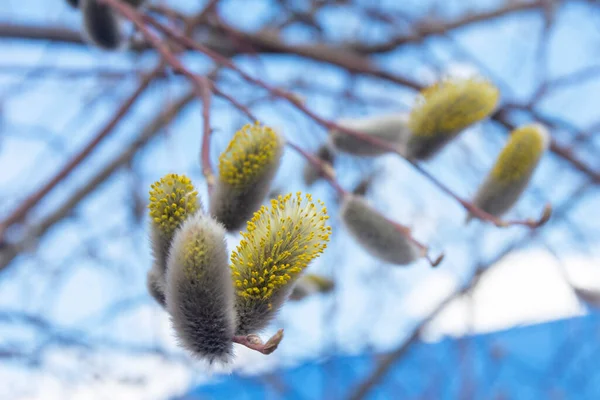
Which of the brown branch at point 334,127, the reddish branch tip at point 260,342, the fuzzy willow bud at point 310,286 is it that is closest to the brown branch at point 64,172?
the brown branch at point 334,127

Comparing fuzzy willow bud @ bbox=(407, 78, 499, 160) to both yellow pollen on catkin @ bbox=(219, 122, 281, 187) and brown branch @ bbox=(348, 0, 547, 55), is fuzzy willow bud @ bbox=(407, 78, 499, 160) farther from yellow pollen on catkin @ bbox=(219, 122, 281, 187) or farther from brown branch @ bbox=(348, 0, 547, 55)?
brown branch @ bbox=(348, 0, 547, 55)

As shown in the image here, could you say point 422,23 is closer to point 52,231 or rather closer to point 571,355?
point 571,355

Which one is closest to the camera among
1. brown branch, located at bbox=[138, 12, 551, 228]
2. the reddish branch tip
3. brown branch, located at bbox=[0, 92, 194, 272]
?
the reddish branch tip

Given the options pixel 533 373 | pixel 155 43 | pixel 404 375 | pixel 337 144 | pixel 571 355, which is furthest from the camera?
pixel 404 375

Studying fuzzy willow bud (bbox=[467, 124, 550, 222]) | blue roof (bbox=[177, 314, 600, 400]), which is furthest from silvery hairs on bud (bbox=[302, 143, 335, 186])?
blue roof (bbox=[177, 314, 600, 400])

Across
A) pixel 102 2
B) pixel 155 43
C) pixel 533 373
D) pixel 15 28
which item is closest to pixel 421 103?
pixel 155 43

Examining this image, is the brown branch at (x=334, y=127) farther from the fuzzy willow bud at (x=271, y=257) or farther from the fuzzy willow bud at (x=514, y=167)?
the fuzzy willow bud at (x=271, y=257)
